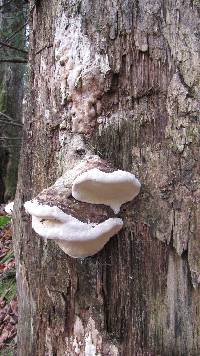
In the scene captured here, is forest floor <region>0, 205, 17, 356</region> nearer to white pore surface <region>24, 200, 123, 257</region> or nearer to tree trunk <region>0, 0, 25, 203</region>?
white pore surface <region>24, 200, 123, 257</region>

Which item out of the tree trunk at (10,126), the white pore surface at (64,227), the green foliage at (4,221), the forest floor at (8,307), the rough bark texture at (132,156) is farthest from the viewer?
the tree trunk at (10,126)

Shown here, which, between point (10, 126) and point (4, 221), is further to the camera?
point (10, 126)

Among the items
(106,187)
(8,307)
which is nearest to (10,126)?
(8,307)

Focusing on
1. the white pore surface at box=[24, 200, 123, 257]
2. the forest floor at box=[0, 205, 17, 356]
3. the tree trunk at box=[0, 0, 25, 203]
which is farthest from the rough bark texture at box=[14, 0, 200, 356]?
the tree trunk at box=[0, 0, 25, 203]

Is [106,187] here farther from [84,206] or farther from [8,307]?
[8,307]

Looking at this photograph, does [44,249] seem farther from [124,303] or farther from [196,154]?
[196,154]

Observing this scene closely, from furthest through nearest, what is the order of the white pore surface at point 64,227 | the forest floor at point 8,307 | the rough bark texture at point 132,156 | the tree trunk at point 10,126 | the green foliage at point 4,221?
the tree trunk at point 10,126, the green foliage at point 4,221, the forest floor at point 8,307, the rough bark texture at point 132,156, the white pore surface at point 64,227

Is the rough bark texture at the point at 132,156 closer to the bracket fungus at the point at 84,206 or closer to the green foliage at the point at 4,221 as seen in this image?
the bracket fungus at the point at 84,206

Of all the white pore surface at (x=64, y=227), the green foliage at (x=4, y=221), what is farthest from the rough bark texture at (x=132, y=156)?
the green foliage at (x=4, y=221)
